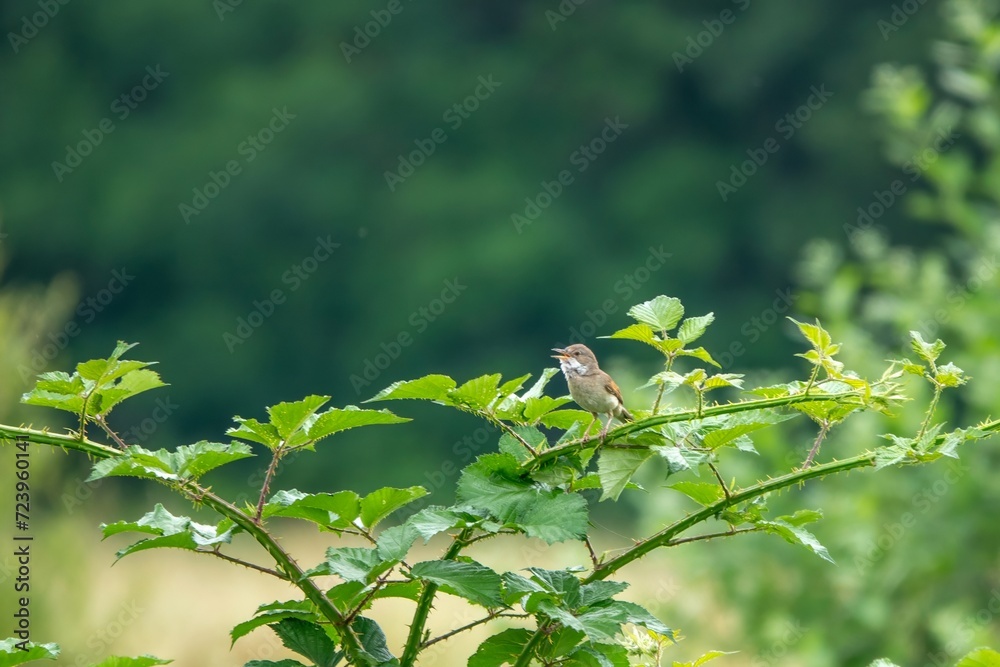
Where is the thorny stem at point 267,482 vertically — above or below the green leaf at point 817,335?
above

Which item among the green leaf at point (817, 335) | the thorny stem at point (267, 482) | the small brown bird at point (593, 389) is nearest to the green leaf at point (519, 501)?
the thorny stem at point (267, 482)

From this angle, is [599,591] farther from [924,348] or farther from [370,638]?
[924,348]

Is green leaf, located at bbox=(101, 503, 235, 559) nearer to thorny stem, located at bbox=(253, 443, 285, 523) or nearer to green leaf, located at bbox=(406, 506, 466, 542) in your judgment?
thorny stem, located at bbox=(253, 443, 285, 523)

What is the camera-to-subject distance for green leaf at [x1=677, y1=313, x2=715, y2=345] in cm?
165

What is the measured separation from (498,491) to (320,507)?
22 centimetres

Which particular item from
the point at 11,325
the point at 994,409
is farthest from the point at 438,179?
the point at 994,409

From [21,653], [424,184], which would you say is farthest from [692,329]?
[424,184]

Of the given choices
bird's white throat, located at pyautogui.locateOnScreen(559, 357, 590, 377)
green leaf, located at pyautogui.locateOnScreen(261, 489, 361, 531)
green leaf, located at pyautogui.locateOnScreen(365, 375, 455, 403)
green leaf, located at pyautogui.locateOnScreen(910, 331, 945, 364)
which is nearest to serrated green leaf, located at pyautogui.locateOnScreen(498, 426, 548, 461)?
green leaf, located at pyautogui.locateOnScreen(365, 375, 455, 403)

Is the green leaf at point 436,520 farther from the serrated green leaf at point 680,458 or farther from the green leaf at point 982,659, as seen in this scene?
the green leaf at point 982,659

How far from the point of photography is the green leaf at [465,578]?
4.81ft

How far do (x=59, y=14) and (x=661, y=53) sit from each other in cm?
996

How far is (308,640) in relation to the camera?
5.12 feet

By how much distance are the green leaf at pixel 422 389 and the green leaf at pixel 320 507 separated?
0.13 meters

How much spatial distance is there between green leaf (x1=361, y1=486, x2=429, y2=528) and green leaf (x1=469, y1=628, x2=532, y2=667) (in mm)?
208
